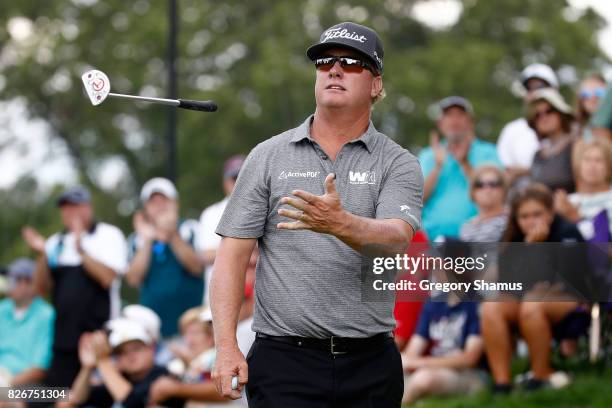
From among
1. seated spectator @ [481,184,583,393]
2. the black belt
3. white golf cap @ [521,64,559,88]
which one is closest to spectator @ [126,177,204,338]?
seated spectator @ [481,184,583,393]

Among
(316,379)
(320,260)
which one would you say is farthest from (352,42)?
(316,379)

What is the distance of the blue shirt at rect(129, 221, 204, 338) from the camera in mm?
11430

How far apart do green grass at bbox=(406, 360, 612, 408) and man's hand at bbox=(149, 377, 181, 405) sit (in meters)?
1.86

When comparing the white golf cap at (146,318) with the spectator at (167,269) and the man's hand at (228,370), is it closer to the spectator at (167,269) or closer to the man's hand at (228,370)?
the spectator at (167,269)

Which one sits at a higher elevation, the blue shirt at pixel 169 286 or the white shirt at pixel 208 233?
the white shirt at pixel 208 233

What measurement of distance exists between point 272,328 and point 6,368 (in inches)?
277

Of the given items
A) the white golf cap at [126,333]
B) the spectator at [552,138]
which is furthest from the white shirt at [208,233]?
the spectator at [552,138]

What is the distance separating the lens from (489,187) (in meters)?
9.96

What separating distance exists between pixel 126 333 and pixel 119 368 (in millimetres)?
308

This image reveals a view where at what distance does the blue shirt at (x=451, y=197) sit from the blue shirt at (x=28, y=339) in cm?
Result: 370

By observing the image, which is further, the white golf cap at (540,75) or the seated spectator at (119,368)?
the white golf cap at (540,75)

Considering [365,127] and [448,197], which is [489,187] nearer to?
[448,197]

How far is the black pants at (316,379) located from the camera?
540 cm

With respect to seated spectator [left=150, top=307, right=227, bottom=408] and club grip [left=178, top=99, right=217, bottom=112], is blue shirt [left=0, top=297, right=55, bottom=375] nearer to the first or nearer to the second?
seated spectator [left=150, top=307, right=227, bottom=408]
